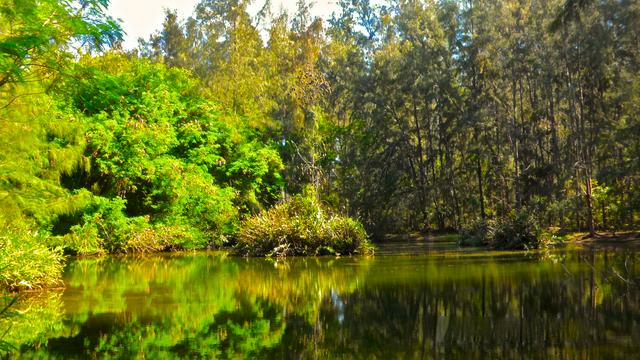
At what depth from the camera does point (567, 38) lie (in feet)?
121

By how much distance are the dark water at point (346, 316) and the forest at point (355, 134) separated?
554cm

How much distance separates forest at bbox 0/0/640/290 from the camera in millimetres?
29188

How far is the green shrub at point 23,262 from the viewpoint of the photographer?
13594 millimetres

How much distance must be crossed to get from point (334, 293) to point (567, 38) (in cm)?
2911

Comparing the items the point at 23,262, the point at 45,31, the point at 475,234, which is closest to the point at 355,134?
the point at 475,234

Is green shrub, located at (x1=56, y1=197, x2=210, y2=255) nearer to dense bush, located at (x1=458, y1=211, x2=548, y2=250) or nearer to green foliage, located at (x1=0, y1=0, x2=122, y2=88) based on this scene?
dense bush, located at (x1=458, y1=211, x2=548, y2=250)

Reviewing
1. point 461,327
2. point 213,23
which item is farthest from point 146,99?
point 461,327

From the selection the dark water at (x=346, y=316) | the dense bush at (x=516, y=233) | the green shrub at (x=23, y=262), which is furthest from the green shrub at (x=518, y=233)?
the green shrub at (x=23, y=262)

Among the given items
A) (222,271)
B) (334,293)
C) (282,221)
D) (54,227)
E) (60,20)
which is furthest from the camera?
(54,227)

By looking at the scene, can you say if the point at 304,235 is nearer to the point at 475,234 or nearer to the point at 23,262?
the point at 475,234

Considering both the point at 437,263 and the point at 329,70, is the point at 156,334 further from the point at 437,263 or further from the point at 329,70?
the point at 329,70

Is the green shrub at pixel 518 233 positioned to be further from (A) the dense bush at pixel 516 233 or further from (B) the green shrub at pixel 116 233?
(B) the green shrub at pixel 116 233

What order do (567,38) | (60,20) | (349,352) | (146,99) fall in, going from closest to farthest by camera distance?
(349,352) < (60,20) < (146,99) < (567,38)

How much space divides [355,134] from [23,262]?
3554 centimetres
